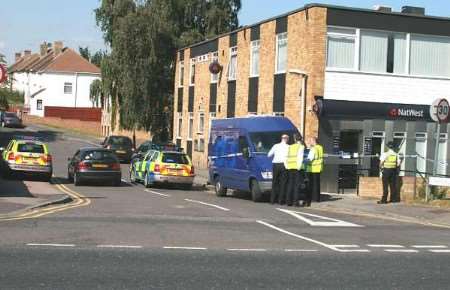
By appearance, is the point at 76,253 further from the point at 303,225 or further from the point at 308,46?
the point at 308,46

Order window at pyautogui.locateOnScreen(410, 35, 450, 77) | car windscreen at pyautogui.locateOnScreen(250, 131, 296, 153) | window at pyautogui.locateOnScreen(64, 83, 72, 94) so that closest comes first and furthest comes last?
car windscreen at pyautogui.locateOnScreen(250, 131, 296, 153) < window at pyautogui.locateOnScreen(410, 35, 450, 77) < window at pyautogui.locateOnScreen(64, 83, 72, 94)

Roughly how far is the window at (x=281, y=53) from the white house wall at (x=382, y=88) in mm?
2799

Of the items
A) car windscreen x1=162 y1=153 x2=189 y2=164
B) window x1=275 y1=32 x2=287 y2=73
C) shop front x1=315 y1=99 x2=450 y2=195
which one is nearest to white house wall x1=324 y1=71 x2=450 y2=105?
shop front x1=315 y1=99 x2=450 y2=195

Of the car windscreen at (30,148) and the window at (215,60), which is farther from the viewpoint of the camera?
the window at (215,60)

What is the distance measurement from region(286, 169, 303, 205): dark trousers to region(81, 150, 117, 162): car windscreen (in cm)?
942

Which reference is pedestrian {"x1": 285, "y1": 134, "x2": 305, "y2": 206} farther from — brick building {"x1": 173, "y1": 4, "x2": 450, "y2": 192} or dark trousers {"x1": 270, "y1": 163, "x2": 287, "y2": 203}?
brick building {"x1": 173, "y1": 4, "x2": 450, "y2": 192}

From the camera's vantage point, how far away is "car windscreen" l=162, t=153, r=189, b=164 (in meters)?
25.8

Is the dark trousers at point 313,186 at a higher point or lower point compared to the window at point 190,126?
lower

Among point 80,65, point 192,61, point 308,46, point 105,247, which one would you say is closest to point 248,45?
point 308,46

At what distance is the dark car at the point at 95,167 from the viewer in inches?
1008

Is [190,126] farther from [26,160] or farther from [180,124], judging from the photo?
[26,160]

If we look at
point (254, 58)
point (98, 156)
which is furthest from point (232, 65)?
point (98, 156)

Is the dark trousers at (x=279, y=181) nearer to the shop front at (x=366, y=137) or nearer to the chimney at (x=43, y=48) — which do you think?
the shop front at (x=366, y=137)

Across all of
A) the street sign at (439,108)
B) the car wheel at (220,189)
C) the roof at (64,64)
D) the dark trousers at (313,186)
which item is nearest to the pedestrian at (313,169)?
the dark trousers at (313,186)
